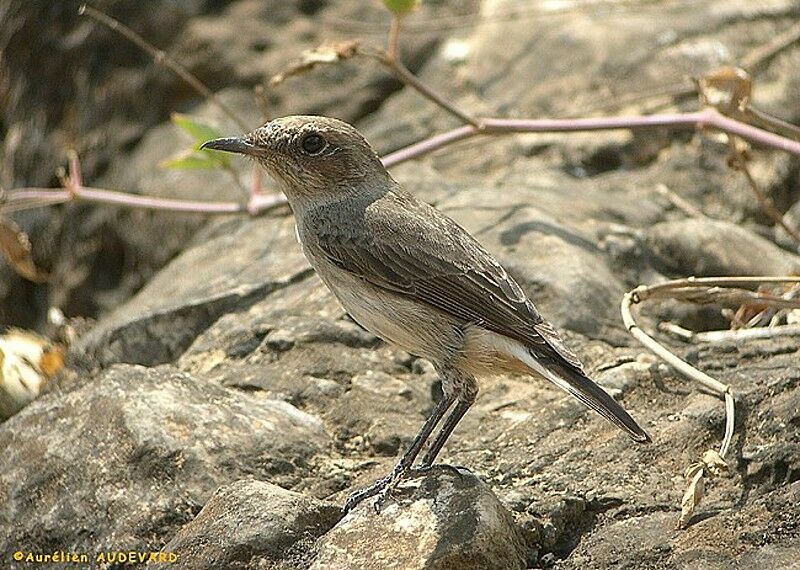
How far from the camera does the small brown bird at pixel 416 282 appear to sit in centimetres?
391

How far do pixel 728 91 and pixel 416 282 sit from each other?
223 cm

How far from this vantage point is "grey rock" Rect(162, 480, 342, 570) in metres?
3.37

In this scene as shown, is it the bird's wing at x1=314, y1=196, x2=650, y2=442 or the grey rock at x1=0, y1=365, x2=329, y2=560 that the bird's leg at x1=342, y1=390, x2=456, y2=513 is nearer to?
the bird's wing at x1=314, y1=196, x2=650, y2=442

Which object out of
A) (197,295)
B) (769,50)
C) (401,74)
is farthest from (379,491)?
(769,50)

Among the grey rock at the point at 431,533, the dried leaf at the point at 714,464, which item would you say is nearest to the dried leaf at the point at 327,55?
the grey rock at the point at 431,533

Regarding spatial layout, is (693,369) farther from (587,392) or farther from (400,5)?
(400,5)

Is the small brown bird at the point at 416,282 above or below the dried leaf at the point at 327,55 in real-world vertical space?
below

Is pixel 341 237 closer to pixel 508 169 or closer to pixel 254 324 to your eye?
pixel 254 324

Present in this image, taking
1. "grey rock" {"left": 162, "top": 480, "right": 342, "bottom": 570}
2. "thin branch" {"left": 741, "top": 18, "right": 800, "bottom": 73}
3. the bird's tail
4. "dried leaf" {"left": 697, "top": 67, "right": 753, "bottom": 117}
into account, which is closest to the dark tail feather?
the bird's tail

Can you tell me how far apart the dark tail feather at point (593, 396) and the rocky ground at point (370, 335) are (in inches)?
13.6

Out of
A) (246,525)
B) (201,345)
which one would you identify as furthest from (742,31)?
(246,525)

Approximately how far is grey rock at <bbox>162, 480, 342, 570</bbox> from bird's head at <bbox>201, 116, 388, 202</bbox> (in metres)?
1.33

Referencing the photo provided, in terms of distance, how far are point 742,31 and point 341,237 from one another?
163 inches

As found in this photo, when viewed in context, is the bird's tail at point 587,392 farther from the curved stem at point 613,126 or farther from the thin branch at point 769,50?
the thin branch at point 769,50
